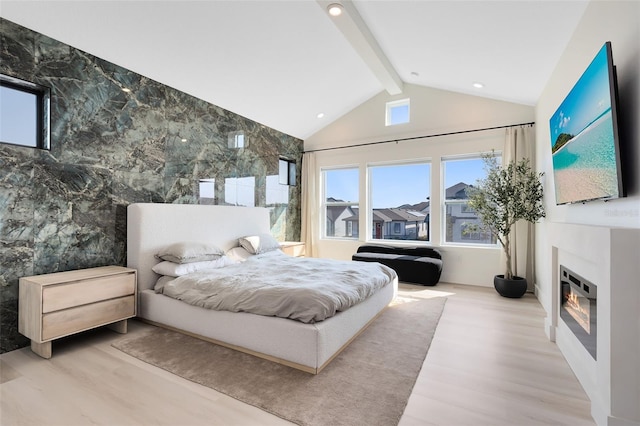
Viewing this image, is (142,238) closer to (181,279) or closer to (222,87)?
(181,279)

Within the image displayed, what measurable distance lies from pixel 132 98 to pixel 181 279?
2.15m

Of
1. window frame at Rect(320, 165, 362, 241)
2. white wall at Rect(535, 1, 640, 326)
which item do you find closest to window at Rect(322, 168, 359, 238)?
window frame at Rect(320, 165, 362, 241)

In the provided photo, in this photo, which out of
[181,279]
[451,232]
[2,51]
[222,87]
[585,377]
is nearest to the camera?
[585,377]

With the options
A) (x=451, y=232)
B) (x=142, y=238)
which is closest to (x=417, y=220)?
(x=451, y=232)

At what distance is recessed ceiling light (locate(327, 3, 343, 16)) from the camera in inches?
118

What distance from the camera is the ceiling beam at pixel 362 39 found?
3.13m

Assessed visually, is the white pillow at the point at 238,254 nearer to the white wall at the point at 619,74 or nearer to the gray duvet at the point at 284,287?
the gray duvet at the point at 284,287

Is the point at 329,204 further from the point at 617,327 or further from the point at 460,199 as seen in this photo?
the point at 617,327

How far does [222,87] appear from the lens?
4.13m

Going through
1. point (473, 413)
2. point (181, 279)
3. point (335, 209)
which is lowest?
point (473, 413)

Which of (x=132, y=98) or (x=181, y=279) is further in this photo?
(x=132, y=98)

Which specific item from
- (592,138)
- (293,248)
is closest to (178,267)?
(293,248)

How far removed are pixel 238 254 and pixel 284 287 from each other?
6.08 feet

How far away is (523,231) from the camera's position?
176 inches
